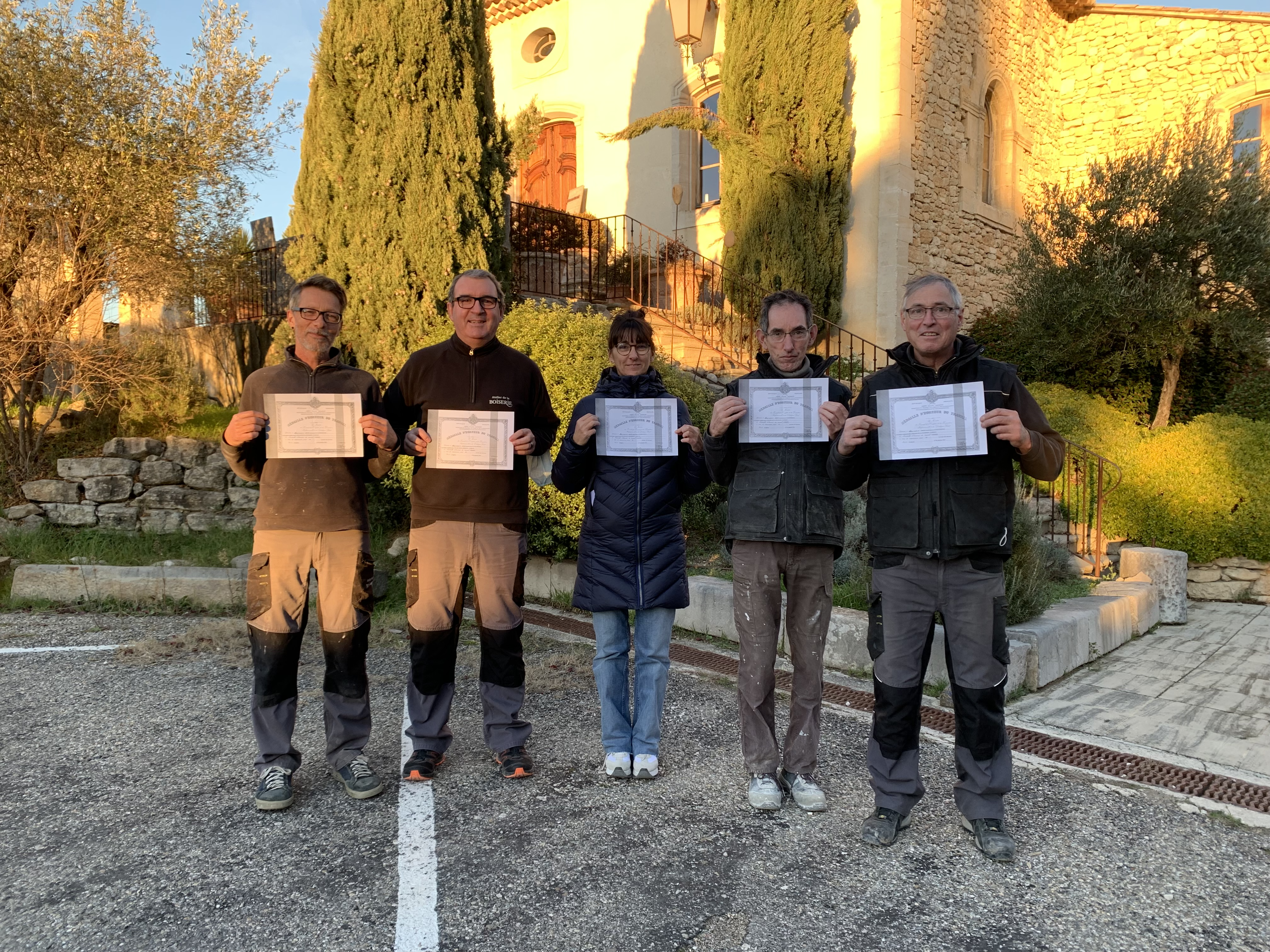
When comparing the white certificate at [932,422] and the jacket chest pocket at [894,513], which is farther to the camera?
the jacket chest pocket at [894,513]

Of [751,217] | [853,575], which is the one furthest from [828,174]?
[853,575]

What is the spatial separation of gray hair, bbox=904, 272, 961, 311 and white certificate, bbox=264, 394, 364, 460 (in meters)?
2.10

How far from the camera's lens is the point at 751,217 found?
1219 centimetres

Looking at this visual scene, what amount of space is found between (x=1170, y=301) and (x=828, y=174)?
485 cm

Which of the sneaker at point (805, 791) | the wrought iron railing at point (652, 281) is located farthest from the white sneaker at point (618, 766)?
the wrought iron railing at point (652, 281)

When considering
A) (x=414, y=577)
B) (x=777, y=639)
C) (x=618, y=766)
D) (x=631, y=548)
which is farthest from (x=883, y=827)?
(x=414, y=577)

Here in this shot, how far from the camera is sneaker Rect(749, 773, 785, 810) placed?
10.3 ft

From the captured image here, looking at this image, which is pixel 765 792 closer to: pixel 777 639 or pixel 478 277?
pixel 777 639

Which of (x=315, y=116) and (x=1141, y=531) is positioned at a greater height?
(x=315, y=116)

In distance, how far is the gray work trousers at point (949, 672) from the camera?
2.89 m

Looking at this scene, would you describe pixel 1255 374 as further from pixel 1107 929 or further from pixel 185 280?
pixel 185 280

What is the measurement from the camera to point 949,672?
2.99 m

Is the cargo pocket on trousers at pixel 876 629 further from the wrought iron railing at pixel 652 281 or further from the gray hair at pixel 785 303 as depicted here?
the wrought iron railing at pixel 652 281

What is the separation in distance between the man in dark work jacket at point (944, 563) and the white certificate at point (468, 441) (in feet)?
4.30
